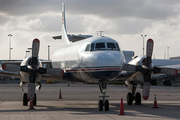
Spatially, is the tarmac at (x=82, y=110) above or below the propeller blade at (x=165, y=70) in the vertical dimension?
below

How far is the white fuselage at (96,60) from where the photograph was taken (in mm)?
13555

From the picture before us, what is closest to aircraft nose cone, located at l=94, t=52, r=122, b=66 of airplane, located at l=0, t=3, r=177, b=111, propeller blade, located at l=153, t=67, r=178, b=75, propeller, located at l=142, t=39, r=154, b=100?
airplane, located at l=0, t=3, r=177, b=111

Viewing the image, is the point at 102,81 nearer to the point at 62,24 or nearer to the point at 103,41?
the point at 103,41

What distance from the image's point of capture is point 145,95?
52.4ft

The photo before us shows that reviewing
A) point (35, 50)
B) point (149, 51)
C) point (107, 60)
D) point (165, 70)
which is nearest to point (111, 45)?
point (107, 60)

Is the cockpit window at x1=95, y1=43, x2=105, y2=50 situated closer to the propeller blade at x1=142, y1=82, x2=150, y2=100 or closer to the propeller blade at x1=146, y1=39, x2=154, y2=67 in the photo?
the propeller blade at x1=146, y1=39, x2=154, y2=67

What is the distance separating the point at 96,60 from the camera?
13.7 m

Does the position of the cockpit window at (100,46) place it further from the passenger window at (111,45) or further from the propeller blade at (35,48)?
the propeller blade at (35,48)

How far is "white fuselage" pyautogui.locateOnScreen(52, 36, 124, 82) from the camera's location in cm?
1355

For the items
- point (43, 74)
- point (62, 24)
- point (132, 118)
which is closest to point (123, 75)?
point (43, 74)

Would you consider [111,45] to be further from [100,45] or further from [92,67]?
[92,67]

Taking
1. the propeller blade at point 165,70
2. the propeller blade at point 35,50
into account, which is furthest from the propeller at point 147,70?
the propeller blade at point 35,50

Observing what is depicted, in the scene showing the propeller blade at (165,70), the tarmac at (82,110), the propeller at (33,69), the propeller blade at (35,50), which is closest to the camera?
the tarmac at (82,110)

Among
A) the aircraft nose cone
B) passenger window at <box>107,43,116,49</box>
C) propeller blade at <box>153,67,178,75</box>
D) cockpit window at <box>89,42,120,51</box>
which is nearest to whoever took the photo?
the aircraft nose cone
